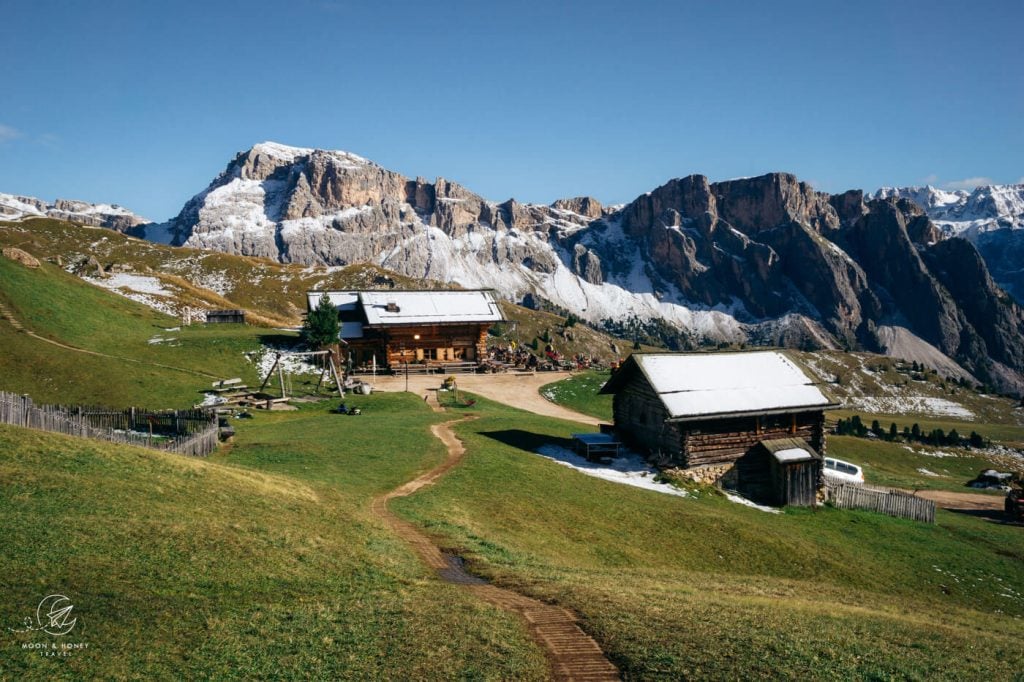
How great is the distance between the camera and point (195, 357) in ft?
173

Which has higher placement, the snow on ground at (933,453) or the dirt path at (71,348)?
the dirt path at (71,348)

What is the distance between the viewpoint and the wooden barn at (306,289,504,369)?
2483 inches

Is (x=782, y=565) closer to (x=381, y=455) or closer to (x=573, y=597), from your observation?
(x=573, y=597)

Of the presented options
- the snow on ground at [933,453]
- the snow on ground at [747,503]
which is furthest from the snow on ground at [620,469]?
the snow on ground at [933,453]

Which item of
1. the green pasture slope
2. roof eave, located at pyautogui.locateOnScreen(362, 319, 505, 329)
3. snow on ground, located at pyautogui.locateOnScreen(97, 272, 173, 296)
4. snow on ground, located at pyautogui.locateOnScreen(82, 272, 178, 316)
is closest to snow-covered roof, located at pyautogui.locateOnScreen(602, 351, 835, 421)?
roof eave, located at pyautogui.locateOnScreen(362, 319, 505, 329)

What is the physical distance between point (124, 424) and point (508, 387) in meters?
36.1

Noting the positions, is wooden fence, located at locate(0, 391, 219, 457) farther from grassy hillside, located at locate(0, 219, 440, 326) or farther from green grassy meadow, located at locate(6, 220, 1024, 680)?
grassy hillside, located at locate(0, 219, 440, 326)

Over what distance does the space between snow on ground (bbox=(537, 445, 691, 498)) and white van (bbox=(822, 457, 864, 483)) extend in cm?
1350

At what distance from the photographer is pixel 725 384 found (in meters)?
35.4

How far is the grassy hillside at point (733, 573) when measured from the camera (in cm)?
1225

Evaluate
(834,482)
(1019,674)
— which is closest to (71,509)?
(1019,674)

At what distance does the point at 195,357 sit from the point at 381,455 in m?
31.2

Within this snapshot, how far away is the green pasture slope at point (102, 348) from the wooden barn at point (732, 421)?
29.5 metres

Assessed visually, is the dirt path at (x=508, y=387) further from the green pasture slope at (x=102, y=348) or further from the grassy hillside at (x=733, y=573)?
the grassy hillside at (x=733, y=573)
